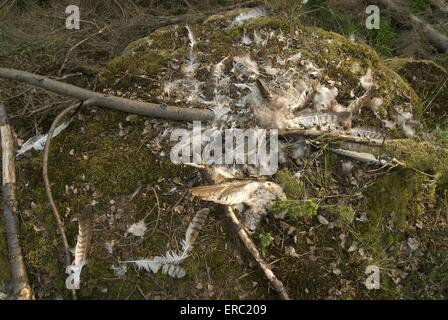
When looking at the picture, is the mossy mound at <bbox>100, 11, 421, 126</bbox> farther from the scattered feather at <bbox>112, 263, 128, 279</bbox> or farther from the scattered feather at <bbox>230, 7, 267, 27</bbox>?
the scattered feather at <bbox>112, 263, 128, 279</bbox>

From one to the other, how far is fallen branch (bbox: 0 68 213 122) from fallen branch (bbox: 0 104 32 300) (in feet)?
1.20

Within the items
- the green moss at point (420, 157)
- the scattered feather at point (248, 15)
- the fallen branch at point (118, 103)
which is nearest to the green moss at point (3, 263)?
the fallen branch at point (118, 103)

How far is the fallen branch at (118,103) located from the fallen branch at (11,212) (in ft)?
1.20

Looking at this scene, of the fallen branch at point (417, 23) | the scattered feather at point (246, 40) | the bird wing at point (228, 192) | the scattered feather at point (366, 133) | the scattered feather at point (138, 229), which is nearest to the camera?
the bird wing at point (228, 192)

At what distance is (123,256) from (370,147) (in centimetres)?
206

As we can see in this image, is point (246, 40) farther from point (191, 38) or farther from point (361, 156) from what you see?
point (361, 156)

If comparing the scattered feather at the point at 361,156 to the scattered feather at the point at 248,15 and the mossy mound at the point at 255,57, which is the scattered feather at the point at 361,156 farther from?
the scattered feather at the point at 248,15

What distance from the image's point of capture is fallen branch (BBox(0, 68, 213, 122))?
136 inches

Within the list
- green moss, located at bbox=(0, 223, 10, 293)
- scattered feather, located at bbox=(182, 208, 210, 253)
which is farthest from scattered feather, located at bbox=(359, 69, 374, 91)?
green moss, located at bbox=(0, 223, 10, 293)

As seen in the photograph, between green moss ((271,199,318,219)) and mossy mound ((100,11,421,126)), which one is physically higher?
mossy mound ((100,11,421,126))

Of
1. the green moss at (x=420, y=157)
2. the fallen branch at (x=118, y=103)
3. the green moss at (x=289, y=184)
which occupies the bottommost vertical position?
the green moss at (x=289, y=184)

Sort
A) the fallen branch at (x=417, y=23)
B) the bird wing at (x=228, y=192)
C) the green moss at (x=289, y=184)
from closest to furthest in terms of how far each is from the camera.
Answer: the bird wing at (x=228, y=192)
the green moss at (x=289, y=184)
the fallen branch at (x=417, y=23)

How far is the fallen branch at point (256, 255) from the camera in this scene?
3010 mm

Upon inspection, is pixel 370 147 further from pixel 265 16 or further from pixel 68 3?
pixel 68 3
